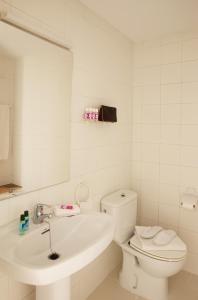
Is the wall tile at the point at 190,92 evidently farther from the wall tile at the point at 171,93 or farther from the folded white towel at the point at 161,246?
the folded white towel at the point at 161,246

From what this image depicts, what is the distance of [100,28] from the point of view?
1.90 meters

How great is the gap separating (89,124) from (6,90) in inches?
28.5

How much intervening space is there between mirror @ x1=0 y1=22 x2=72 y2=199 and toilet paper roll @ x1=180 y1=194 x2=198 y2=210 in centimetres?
109

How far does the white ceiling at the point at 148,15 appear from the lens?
1.67m

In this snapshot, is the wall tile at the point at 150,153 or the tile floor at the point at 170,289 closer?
the tile floor at the point at 170,289

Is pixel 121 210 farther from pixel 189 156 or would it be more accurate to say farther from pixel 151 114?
pixel 151 114

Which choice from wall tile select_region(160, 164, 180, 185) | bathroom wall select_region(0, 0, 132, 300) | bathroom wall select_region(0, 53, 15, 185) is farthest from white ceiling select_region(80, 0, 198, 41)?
wall tile select_region(160, 164, 180, 185)

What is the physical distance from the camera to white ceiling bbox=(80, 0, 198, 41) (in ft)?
5.49

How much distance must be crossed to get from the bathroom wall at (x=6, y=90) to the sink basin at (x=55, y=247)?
0.28 metres

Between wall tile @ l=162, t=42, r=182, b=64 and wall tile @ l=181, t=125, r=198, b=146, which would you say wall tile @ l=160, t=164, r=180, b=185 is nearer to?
wall tile @ l=181, t=125, r=198, b=146

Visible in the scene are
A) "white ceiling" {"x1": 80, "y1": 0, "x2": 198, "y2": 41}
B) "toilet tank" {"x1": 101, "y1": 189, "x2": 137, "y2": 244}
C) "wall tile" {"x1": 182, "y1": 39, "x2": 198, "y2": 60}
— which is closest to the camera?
"white ceiling" {"x1": 80, "y1": 0, "x2": 198, "y2": 41}

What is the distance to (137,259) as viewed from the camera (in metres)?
1.99

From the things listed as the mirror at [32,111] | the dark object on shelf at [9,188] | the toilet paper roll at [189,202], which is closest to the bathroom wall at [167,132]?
the toilet paper roll at [189,202]

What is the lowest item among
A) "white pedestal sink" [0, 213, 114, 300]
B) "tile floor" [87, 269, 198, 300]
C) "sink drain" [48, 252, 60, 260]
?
"tile floor" [87, 269, 198, 300]
